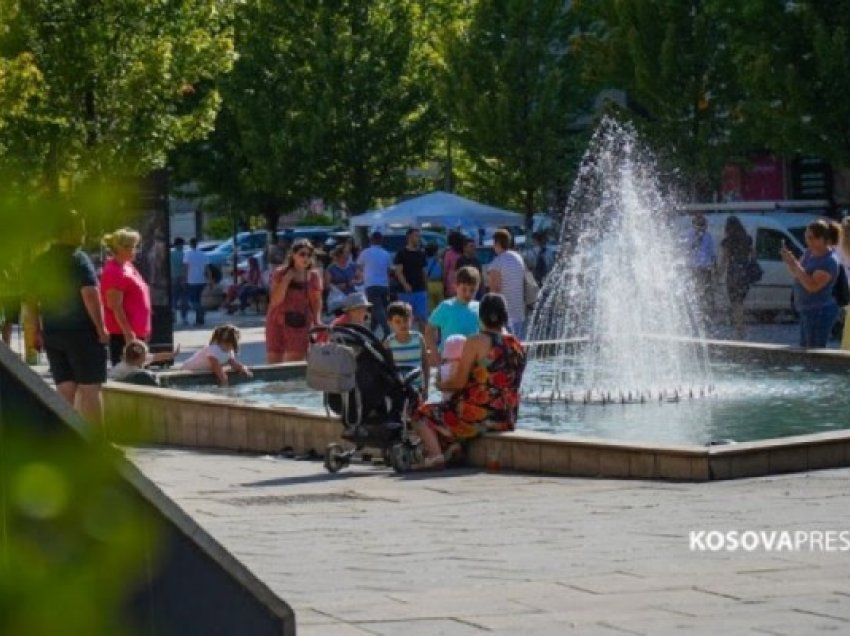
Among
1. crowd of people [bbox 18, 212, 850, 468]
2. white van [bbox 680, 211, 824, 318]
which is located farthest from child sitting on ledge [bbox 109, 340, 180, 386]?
white van [bbox 680, 211, 824, 318]

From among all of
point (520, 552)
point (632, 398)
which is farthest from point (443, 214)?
point (520, 552)

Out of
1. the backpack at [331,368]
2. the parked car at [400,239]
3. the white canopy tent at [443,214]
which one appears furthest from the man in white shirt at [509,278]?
the parked car at [400,239]

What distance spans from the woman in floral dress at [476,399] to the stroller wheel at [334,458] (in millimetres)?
553

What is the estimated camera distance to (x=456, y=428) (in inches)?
527

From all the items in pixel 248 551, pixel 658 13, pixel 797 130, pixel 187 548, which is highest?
pixel 658 13

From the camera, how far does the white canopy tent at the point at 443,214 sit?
146 feet

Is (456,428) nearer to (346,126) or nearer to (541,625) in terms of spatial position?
(541,625)

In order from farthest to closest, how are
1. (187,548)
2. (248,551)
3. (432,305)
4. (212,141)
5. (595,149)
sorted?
(212,141)
(595,149)
(432,305)
(248,551)
(187,548)

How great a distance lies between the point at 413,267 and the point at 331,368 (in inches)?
594

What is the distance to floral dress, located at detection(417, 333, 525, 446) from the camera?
524 inches

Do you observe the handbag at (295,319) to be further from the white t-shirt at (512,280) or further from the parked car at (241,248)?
the parked car at (241,248)

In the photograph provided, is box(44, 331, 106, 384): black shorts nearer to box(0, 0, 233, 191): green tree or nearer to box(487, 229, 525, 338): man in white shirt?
box(487, 229, 525, 338): man in white shirt

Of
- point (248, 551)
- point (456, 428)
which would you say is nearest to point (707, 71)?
point (456, 428)

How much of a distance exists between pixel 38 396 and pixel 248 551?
23.5 feet
